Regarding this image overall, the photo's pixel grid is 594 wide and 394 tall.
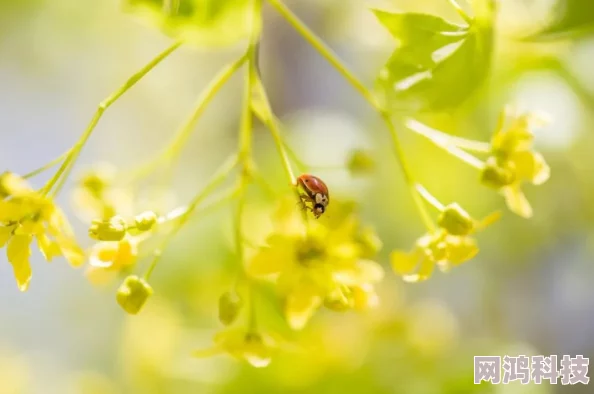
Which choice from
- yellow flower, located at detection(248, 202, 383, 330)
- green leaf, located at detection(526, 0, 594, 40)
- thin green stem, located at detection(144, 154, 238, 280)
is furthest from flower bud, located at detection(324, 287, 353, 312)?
green leaf, located at detection(526, 0, 594, 40)

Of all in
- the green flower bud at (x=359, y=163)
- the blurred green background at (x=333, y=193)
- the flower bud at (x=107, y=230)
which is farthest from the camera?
the blurred green background at (x=333, y=193)

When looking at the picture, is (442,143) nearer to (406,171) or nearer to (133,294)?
(406,171)

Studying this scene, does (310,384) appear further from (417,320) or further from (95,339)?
(95,339)

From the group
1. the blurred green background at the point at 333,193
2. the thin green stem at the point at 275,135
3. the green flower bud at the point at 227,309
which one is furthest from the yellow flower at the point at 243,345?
the blurred green background at the point at 333,193

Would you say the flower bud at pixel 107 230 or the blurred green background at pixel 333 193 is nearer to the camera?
the flower bud at pixel 107 230

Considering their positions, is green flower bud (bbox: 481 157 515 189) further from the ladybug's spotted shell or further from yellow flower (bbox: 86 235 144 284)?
yellow flower (bbox: 86 235 144 284)

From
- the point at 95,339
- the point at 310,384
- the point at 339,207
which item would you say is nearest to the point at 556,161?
the point at 310,384

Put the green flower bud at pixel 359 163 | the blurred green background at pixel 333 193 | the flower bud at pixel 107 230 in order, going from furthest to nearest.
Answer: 1. the blurred green background at pixel 333 193
2. the green flower bud at pixel 359 163
3. the flower bud at pixel 107 230

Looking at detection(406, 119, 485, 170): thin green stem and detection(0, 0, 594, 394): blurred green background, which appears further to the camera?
detection(0, 0, 594, 394): blurred green background

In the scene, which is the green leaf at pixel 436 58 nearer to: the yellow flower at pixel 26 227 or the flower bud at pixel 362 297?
the flower bud at pixel 362 297
